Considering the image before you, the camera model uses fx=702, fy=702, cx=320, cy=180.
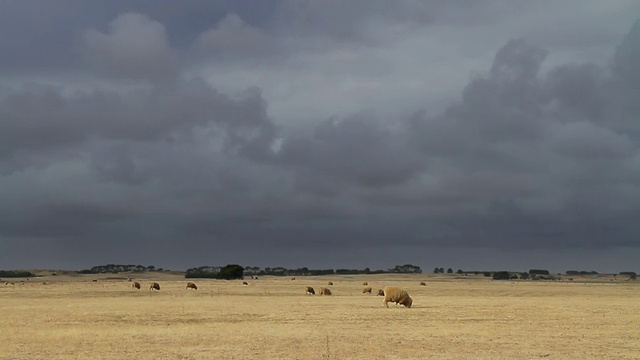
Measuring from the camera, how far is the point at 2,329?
28.5m

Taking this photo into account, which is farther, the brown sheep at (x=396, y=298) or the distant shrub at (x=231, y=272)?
the distant shrub at (x=231, y=272)

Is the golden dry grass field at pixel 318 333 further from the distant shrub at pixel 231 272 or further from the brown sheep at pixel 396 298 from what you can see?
the distant shrub at pixel 231 272

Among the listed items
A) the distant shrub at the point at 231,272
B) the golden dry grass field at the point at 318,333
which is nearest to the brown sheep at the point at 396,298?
the golden dry grass field at the point at 318,333

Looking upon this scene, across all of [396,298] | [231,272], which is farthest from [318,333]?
[231,272]

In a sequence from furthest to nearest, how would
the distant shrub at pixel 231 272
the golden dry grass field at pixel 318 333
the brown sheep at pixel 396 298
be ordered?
the distant shrub at pixel 231 272
the brown sheep at pixel 396 298
the golden dry grass field at pixel 318 333

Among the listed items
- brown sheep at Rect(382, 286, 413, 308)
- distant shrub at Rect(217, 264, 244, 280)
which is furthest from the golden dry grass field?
distant shrub at Rect(217, 264, 244, 280)

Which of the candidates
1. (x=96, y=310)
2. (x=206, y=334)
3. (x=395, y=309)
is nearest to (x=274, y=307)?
(x=395, y=309)

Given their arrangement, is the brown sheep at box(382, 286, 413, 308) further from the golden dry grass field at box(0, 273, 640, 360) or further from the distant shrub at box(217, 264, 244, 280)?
the distant shrub at box(217, 264, 244, 280)

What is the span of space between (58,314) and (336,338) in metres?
18.5

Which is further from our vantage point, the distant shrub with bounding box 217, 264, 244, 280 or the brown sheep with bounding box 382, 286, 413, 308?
the distant shrub with bounding box 217, 264, 244, 280

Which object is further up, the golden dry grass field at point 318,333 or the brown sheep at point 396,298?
the brown sheep at point 396,298

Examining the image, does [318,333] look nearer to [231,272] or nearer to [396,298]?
[396,298]

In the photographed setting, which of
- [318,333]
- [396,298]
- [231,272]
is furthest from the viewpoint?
[231,272]

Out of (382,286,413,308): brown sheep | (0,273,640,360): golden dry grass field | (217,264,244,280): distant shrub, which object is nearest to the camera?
(0,273,640,360): golden dry grass field
